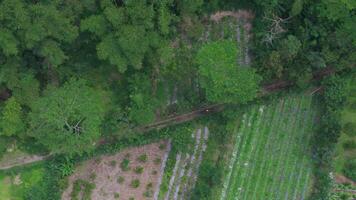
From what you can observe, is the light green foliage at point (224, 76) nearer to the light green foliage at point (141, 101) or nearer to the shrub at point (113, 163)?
the light green foliage at point (141, 101)

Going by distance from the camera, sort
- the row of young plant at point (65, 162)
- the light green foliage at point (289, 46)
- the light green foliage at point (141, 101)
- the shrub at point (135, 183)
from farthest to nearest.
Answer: the shrub at point (135, 183)
the row of young plant at point (65, 162)
the light green foliage at point (141, 101)
the light green foliage at point (289, 46)

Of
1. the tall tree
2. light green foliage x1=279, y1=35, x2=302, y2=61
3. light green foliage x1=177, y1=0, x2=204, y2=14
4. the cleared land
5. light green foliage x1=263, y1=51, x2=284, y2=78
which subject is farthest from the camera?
the cleared land

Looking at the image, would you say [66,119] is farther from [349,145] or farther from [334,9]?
[349,145]

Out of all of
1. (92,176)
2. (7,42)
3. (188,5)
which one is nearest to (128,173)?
(92,176)

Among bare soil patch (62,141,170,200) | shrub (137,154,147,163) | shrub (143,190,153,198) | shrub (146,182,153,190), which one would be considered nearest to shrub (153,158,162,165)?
bare soil patch (62,141,170,200)

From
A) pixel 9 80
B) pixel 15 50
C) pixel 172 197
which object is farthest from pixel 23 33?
pixel 172 197

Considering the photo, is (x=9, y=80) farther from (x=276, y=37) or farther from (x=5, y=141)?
(x=276, y=37)

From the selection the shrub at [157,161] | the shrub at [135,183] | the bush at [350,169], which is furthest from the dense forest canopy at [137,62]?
the shrub at [135,183]

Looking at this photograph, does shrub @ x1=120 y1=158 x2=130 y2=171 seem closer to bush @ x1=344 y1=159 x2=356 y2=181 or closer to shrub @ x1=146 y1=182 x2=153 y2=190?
shrub @ x1=146 y1=182 x2=153 y2=190
